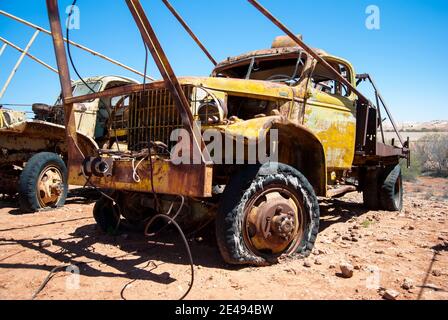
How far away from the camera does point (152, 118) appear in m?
3.83

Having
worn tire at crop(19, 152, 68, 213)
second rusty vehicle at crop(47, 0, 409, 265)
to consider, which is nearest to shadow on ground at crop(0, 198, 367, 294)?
second rusty vehicle at crop(47, 0, 409, 265)

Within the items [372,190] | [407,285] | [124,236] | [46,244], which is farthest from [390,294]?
[372,190]

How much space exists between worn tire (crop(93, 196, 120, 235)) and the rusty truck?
958 millimetres

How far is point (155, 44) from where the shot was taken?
3.03m

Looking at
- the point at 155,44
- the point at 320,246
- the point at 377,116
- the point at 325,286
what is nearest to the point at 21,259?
the point at 155,44

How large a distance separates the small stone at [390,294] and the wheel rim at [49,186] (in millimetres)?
5597

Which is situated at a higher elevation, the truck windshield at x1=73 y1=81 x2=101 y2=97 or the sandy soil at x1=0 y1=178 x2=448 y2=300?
the truck windshield at x1=73 y1=81 x2=101 y2=97

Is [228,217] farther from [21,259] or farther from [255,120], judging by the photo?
[21,259]

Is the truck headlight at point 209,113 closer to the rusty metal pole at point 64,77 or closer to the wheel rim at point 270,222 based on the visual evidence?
the wheel rim at point 270,222

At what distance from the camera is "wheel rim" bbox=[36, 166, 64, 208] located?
6129 millimetres

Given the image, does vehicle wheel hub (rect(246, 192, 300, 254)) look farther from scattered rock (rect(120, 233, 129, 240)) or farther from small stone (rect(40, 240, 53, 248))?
small stone (rect(40, 240, 53, 248))

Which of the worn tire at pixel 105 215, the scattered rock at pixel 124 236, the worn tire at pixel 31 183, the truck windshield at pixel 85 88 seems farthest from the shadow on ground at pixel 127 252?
the truck windshield at pixel 85 88

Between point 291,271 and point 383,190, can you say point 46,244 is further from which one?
point 383,190
